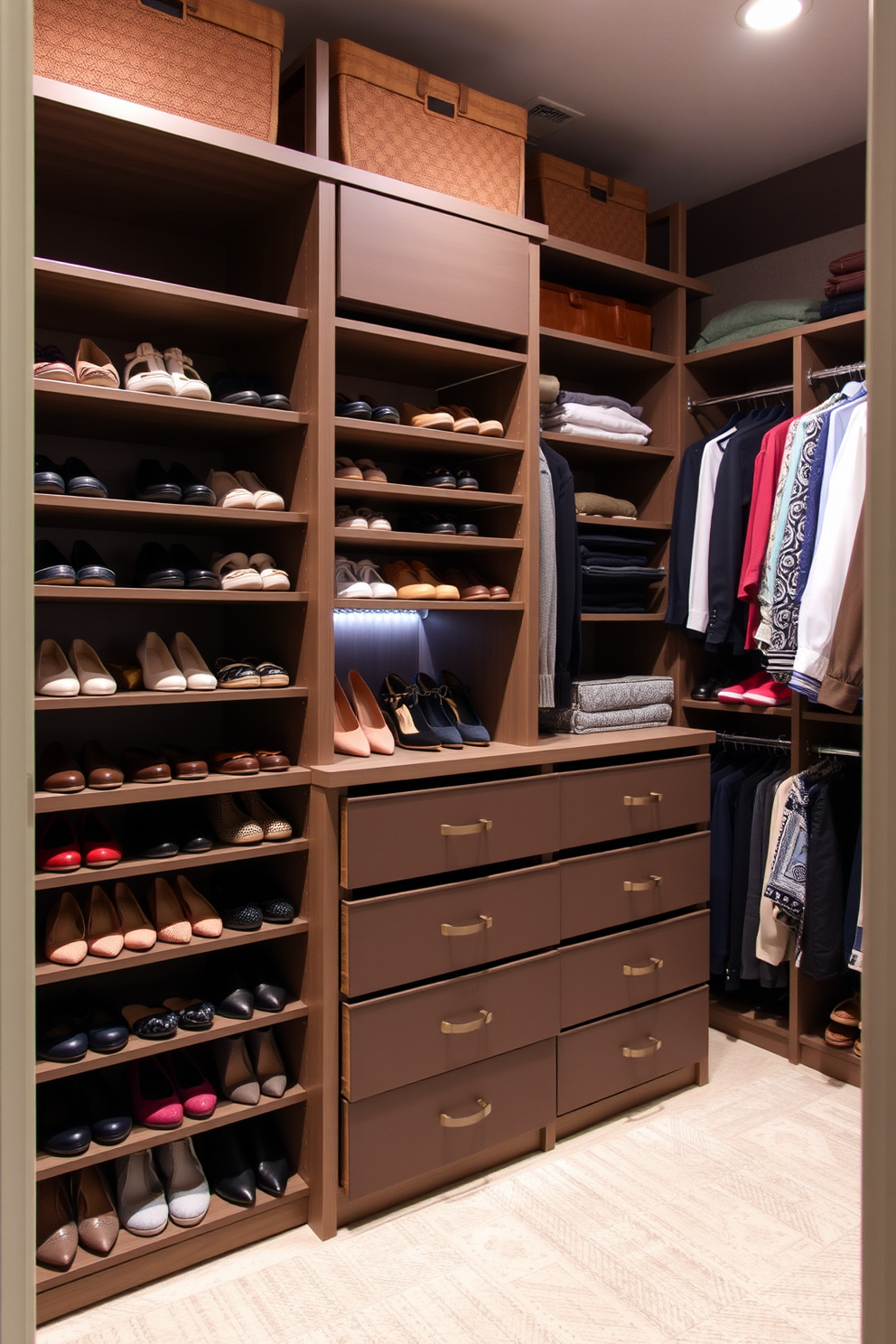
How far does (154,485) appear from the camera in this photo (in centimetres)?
196

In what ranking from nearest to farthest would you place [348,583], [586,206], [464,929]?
[464,929] < [348,583] < [586,206]

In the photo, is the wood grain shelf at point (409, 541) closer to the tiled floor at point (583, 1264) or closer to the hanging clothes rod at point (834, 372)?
the hanging clothes rod at point (834, 372)

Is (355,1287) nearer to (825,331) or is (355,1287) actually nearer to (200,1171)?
(200,1171)

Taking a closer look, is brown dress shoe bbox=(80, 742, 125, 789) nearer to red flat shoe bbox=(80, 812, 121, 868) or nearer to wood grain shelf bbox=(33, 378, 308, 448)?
red flat shoe bbox=(80, 812, 121, 868)

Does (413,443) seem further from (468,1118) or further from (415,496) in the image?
(468,1118)

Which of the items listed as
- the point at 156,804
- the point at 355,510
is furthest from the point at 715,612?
the point at 156,804

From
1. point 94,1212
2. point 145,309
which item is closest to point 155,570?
point 145,309

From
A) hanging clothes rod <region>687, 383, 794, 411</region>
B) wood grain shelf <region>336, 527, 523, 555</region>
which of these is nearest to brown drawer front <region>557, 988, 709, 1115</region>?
wood grain shelf <region>336, 527, 523, 555</region>

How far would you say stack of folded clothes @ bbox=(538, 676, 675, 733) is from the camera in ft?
8.95

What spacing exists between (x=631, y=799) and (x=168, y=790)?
1.26m

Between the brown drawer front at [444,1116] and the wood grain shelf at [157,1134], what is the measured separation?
0.16m

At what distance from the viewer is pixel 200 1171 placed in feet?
6.66

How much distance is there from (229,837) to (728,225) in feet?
9.27

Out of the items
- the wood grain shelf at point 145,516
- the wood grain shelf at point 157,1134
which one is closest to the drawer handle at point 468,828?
the wood grain shelf at point 157,1134
